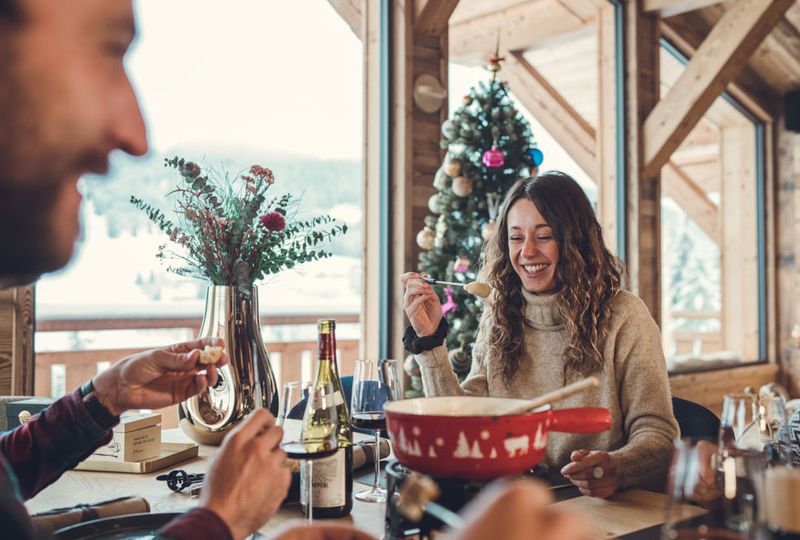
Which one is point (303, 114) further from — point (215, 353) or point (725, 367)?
point (725, 367)

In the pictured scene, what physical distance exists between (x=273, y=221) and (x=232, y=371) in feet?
1.12

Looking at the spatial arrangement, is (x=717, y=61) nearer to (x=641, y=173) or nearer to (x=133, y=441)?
(x=641, y=173)

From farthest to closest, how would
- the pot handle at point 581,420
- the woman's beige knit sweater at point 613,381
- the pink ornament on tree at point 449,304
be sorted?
1. the pink ornament on tree at point 449,304
2. the woman's beige knit sweater at point 613,381
3. the pot handle at point 581,420

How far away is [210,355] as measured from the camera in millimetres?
1305

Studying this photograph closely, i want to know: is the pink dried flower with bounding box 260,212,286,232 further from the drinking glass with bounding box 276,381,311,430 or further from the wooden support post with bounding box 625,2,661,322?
the wooden support post with bounding box 625,2,661,322

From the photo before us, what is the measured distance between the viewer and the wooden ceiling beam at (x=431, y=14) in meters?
3.62

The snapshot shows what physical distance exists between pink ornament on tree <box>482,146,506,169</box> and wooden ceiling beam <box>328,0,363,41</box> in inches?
36.7

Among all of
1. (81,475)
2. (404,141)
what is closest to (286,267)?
(81,475)

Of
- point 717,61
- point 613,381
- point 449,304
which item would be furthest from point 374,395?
point 717,61

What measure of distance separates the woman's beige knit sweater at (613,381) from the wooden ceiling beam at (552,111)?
11.2ft

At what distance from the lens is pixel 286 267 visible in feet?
→ 5.81

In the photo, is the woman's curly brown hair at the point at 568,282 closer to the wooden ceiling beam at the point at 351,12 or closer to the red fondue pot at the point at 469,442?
the red fondue pot at the point at 469,442

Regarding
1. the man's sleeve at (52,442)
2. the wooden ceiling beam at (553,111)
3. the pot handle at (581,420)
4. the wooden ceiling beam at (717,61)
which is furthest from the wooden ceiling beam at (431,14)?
the pot handle at (581,420)

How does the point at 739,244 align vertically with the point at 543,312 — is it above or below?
above
